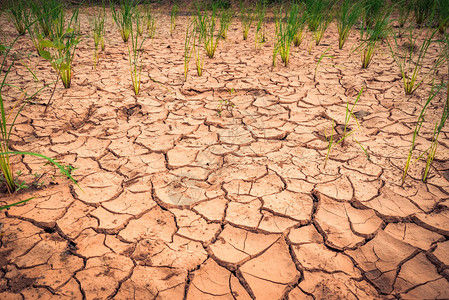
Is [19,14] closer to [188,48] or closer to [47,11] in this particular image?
[47,11]

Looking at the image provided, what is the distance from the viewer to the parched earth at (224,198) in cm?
112

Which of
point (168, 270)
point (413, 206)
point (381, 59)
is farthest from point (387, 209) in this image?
point (381, 59)

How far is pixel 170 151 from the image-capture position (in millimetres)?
1909

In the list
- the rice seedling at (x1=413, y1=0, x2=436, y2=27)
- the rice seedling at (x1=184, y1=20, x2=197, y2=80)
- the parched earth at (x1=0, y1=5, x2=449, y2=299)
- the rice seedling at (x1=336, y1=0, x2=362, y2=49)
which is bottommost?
the parched earth at (x1=0, y1=5, x2=449, y2=299)

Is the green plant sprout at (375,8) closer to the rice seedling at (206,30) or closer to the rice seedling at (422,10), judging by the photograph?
the rice seedling at (422,10)

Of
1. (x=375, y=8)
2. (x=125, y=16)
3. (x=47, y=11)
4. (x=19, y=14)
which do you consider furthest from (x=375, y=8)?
(x=19, y=14)

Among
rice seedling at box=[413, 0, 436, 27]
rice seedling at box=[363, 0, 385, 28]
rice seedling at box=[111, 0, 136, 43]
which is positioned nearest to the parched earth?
rice seedling at box=[111, 0, 136, 43]

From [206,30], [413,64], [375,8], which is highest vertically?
[375,8]

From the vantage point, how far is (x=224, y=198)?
5.01 feet

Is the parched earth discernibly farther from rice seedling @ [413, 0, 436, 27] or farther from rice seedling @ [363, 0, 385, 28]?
rice seedling @ [413, 0, 436, 27]

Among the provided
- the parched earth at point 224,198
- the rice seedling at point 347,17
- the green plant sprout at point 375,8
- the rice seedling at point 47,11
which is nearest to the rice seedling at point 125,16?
the rice seedling at point 47,11

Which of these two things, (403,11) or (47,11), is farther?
(403,11)

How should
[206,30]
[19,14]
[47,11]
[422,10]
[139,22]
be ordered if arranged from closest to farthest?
[47,11]
[206,30]
[19,14]
[422,10]
[139,22]

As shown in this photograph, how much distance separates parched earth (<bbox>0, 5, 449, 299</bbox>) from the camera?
112 centimetres
